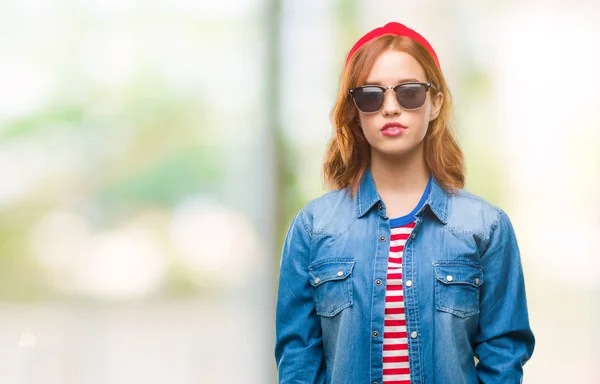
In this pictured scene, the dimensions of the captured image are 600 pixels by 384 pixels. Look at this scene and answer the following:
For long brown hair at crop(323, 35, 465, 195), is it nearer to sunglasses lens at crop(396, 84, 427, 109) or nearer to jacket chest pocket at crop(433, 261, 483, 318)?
sunglasses lens at crop(396, 84, 427, 109)

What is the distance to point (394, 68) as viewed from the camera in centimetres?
178

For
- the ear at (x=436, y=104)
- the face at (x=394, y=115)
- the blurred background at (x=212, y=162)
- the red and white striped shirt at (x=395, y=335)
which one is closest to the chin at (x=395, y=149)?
the face at (x=394, y=115)

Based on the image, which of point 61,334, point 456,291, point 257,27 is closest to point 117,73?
point 257,27

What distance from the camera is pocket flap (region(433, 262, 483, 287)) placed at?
1.73 metres

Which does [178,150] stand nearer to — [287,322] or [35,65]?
[35,65]

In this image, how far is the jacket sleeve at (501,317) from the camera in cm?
175

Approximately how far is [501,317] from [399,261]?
0.84ft

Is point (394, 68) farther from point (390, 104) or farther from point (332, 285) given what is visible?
point (332, 285)

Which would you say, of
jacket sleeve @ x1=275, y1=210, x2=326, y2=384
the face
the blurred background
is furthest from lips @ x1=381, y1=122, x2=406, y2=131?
the blurred background

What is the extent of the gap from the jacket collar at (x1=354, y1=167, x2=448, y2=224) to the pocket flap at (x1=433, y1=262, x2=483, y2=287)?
0.10 metres

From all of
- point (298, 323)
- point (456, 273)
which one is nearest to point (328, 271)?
point (298, 323)

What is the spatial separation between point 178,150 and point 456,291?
64.5 inches

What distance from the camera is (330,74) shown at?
123 inches

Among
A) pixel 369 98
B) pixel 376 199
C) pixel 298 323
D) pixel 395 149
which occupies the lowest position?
pixel 298 323
